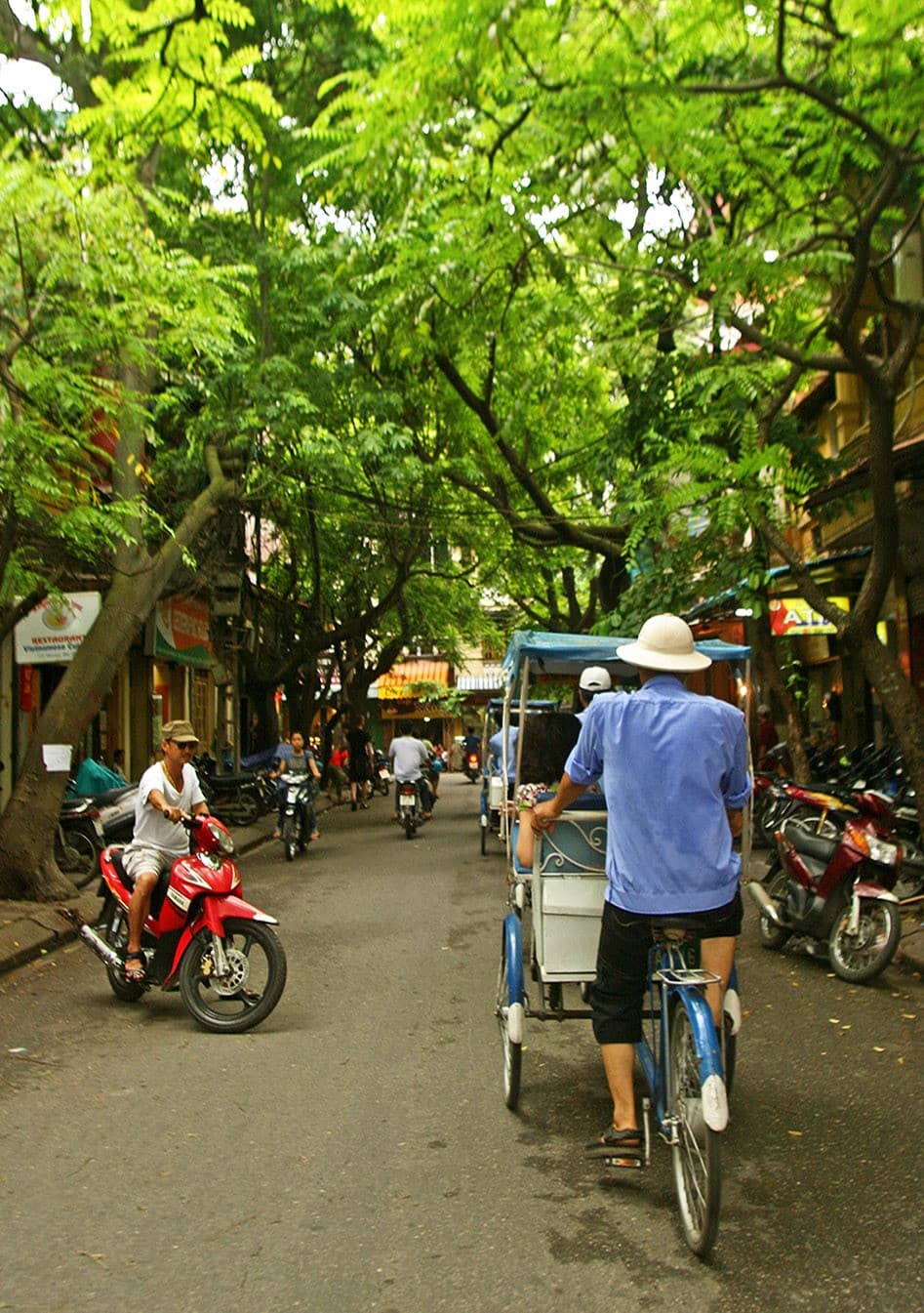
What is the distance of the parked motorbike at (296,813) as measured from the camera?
17.5 metres

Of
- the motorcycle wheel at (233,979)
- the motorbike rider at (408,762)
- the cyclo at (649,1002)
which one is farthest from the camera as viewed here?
the motorbike rider at (408,762)

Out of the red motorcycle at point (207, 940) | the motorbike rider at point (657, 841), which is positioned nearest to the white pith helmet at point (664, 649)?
the motorbike rider at point (657, 841)

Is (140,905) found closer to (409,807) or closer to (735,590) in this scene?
(735,590)

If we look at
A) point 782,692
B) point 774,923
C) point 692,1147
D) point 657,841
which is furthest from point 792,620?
point 692,1147

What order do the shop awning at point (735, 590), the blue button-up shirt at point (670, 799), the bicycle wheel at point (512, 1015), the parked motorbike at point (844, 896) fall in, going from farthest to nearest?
the shop awning at point (735, 590), the parked motorbike at point (844, 896), the bicycle wheel at point (512, 1015), the blue button-up shirt at point (670, 799)

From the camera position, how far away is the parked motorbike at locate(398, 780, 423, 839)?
802 inches

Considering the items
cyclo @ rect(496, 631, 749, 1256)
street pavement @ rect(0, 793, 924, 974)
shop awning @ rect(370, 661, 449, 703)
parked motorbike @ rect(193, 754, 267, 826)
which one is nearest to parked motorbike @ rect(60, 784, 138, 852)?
street pavement @ rect(0, 793, 924, 974)

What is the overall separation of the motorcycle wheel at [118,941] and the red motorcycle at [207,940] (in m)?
A: 0.10

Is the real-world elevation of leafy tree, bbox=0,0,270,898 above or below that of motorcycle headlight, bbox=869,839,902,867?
above

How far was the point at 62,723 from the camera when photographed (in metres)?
12.4

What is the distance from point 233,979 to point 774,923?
406cm

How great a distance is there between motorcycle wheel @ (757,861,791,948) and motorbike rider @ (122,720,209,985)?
427cm

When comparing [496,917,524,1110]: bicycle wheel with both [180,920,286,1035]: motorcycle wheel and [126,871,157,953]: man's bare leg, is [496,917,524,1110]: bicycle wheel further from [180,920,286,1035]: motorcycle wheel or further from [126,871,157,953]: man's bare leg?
[126,871,157,953]: man's bare leg

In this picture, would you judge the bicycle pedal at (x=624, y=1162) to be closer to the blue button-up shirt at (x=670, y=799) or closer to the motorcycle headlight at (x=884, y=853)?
the blue button-up shirt at (x=670, y=799)
